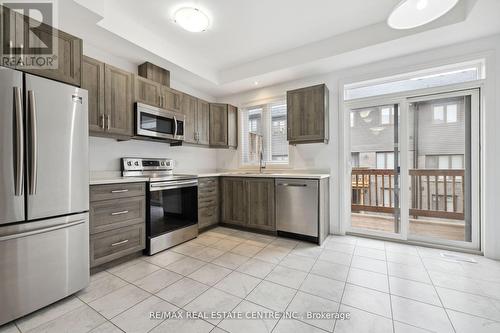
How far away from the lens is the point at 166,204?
9.30 ft

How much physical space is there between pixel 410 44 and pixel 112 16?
11.6 ft

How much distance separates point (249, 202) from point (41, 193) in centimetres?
247

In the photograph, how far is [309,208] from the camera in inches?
116

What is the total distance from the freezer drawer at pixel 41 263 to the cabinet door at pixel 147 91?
1.70m

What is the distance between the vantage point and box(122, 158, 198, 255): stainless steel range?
2598 millimetres

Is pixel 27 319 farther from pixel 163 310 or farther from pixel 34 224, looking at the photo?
pixel 163 310

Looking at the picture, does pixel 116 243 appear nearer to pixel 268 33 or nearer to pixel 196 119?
pixel 196 119

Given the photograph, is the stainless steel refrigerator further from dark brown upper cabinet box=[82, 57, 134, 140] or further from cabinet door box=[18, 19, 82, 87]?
dark brown upper cabinet box=[82, 57, 134, 140]

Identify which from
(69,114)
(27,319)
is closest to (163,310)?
(27,319)

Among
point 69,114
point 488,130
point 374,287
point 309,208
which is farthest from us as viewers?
point 309,208

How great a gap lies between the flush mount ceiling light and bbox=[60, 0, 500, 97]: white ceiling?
86cm

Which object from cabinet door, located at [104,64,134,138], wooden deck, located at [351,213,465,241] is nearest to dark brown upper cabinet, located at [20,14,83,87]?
cabinet door, located at [104,64,134,138]

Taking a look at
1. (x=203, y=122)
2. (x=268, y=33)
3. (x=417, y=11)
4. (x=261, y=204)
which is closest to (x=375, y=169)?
(x=261, y=204)

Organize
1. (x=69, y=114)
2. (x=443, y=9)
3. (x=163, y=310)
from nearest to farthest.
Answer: (x=443, y=9), (x=163, y=310), (x=69, y=114)
